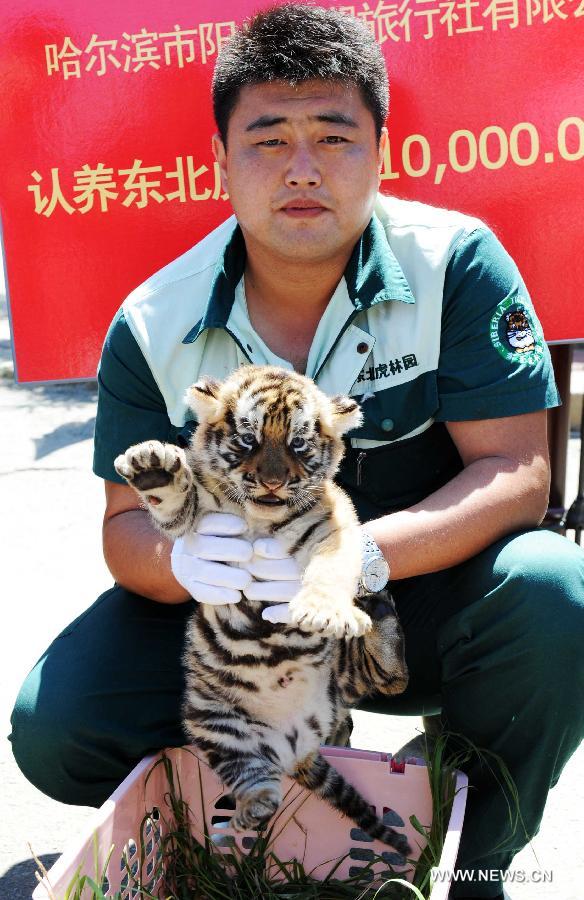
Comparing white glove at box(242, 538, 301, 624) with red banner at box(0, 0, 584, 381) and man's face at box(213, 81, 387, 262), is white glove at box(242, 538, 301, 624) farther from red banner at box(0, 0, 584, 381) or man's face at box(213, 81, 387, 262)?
red banner at box(0, 0, 584, 381)

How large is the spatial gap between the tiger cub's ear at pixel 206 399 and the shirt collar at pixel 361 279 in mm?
370

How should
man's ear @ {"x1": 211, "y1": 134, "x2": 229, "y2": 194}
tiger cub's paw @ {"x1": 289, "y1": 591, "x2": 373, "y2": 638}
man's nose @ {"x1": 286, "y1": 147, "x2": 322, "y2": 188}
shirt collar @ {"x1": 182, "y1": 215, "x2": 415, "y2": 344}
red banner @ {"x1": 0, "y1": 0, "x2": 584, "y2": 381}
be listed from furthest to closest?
red banner @ {"x1": 0, "y1": 0, "x2": 584, "y2": 381} < man's ear @ {"x1": 211, "y1": 134, "x2": 229, "y2": 194} < shirt collar @ {"x1": 182, "y1": 215, "x2": 415, "y2": 344} < man's nose @ {"x1": 286, "y1": 147, "x2": 322, "y2": 188} < tiger cub's paw @ {"x1": 289, "y1": 591, "x2": 373, "y2": 638}

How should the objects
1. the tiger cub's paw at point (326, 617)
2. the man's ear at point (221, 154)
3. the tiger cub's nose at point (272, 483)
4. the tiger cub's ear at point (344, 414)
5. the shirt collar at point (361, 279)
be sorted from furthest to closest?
the man's ear at point (221, 154)
the shirt collar at point (361, 279)
the tiger cub's ear at point (344, 414)
the tiger cub's nose at point (272, 483)
the tiger cub's paw at point (326, 617)

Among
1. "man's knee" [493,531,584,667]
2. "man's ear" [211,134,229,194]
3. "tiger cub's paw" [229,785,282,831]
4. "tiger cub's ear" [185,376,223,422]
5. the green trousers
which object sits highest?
"man's ear" [211,134,229,194]

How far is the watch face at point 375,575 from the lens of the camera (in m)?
2.33

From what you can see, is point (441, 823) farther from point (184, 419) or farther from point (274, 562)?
point (184, 419)

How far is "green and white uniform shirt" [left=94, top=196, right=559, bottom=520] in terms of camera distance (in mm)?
2570

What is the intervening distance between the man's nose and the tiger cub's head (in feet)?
1.59

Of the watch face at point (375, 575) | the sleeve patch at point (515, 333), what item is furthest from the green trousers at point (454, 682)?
the sleeve patch at point (515, 333)

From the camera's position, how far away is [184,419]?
2693 millimetres

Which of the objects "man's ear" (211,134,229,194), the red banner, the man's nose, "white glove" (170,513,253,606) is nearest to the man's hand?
"white glove" (170,513,253,606)

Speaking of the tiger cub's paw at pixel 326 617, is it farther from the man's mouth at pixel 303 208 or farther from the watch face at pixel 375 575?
the man's mouth at pixel 303 208

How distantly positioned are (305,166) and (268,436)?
0.72 meters

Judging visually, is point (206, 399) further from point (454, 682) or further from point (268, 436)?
point (454, 682)
